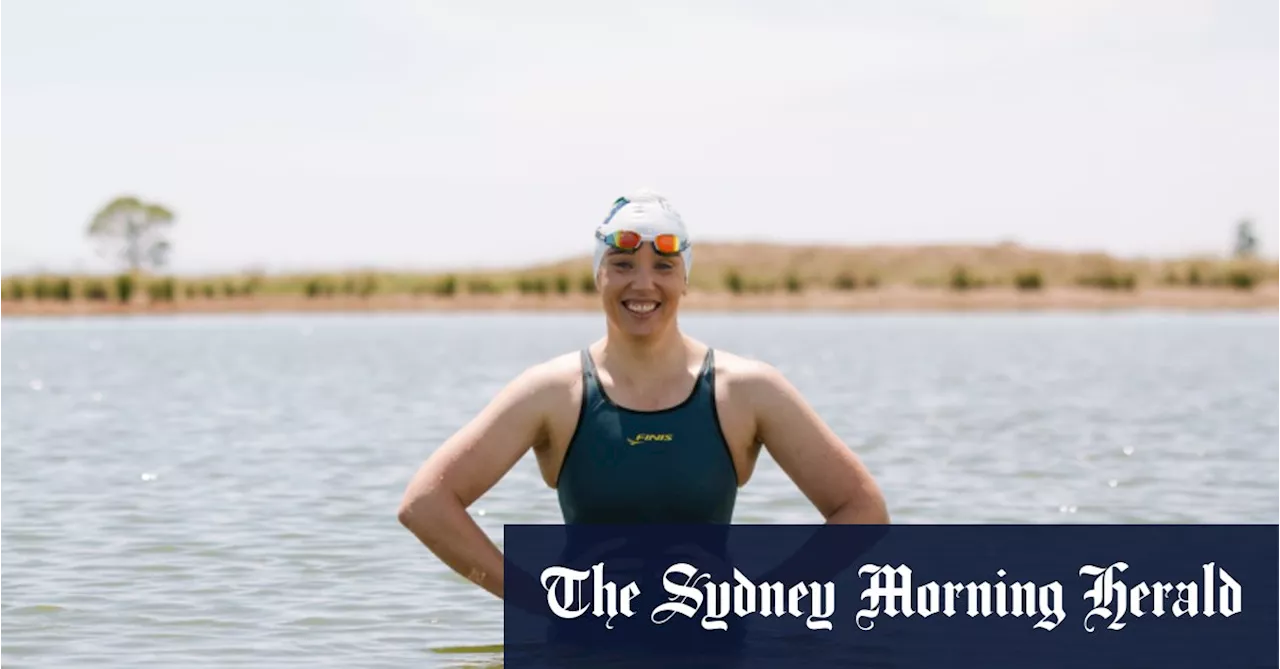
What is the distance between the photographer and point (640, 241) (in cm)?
706

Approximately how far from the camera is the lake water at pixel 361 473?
11656mm

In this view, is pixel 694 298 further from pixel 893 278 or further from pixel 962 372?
pixel 962 372

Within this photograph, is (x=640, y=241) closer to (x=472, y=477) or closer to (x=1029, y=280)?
(x=472, y=477)

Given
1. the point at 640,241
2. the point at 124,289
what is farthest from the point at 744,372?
the point at 124,289

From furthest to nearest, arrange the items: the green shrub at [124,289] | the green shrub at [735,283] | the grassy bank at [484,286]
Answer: the green shrub at [735,283] → the grassy bank at [484,286] → the green shrub at [124,289]

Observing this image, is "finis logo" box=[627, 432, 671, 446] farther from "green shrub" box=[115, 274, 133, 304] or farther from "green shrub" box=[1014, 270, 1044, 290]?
"green shrub" box=[1014, 270, 1044, 290]

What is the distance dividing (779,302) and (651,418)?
97369 mm

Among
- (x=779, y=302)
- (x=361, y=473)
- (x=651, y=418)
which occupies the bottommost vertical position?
(x=779, y=302)

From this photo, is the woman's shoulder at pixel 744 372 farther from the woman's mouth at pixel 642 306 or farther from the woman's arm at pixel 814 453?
the woman's mouth at pixel 642 306

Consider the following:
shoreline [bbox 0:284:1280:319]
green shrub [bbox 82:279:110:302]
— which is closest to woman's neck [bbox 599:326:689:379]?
shoreline [bbox 0:284:1280:319]

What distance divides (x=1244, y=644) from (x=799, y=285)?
91478 mm

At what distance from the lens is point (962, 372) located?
44344 mm

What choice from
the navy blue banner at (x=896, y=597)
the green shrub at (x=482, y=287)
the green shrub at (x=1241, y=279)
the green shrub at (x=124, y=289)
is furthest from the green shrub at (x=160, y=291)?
the navy blue banner at (x=896, y=597)

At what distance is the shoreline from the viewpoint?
94.7m
